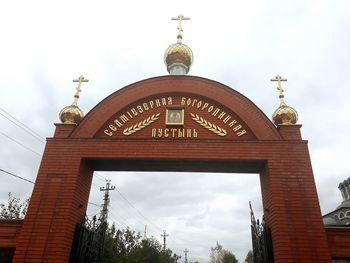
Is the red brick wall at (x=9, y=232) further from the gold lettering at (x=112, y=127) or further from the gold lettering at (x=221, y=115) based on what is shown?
the gold lettering at (x=221, y=115)

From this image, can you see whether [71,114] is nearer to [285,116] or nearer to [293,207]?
[285,116]

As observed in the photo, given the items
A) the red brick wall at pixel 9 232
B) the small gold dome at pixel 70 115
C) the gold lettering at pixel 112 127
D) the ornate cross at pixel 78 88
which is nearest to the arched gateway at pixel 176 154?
the gold lettering at pixel 112 127

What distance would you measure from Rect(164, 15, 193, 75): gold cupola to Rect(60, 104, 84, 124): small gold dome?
14.6 feet

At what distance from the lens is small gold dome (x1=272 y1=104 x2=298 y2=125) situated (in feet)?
33.0

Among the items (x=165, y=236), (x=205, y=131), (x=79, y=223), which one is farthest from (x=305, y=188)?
(x=165, y=236)

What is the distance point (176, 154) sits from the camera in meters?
9.65

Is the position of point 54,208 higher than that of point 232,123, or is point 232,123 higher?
point 232,123

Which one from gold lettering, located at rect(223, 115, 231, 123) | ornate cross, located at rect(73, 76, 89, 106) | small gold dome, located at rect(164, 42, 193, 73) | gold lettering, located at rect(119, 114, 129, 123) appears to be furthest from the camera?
small gold dome, located at rect(164, 42, 193, 73)

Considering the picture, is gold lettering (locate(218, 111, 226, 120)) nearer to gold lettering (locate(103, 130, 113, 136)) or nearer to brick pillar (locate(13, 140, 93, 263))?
gold lettering (locate(103, 130, 113, 136))

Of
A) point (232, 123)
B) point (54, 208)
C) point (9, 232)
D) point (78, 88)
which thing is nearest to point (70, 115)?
point (78, 88)

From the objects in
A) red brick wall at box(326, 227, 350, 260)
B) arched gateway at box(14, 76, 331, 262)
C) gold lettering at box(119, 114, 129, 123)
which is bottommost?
red brick wall at box(326, 227, 350, 260)

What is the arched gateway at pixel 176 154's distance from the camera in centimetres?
850

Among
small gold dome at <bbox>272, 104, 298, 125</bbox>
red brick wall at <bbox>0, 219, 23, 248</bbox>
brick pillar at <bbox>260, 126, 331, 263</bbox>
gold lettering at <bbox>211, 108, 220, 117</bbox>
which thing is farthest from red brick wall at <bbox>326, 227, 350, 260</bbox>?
red brick wall at <bbox>0, 219, 23, 248</bbox>

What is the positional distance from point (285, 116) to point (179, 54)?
516 cm
